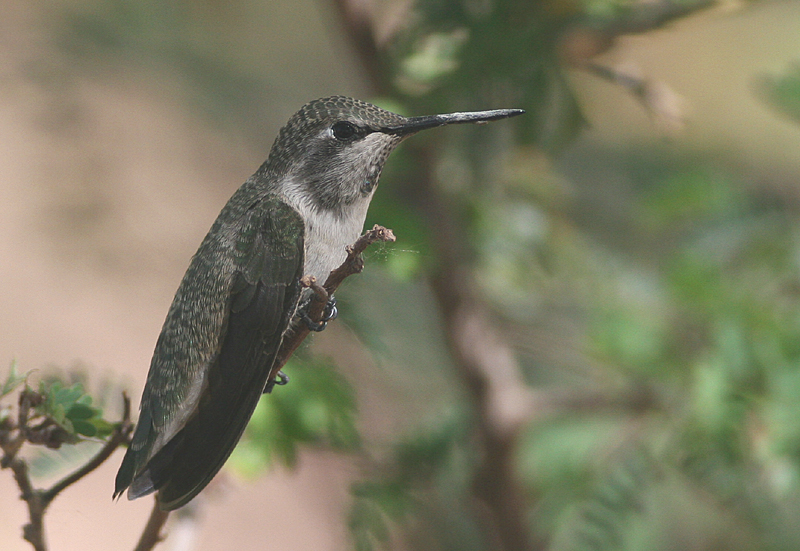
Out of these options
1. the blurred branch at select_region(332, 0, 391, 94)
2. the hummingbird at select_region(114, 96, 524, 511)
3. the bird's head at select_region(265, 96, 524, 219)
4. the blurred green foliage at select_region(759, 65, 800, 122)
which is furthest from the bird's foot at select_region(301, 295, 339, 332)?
the blurred green foliage at select_region(759, 65, 800, 122)

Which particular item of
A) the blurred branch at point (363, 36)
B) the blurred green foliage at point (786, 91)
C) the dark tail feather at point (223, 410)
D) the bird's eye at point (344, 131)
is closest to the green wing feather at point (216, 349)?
the dark tail feather at point (223, 410)

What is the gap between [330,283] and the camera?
0.62 m

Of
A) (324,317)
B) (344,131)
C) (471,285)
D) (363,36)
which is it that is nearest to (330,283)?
(324,317)

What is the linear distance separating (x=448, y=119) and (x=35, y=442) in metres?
0.47

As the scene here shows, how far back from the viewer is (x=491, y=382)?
7.31 feet

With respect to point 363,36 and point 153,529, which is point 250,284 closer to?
point 153,529

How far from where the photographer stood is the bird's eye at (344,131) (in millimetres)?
814

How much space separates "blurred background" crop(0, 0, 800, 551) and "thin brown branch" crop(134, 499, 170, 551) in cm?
25

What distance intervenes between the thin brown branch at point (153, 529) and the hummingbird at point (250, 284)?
0.04 m

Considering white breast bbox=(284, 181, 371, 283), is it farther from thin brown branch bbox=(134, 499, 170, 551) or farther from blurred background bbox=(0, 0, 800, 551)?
thin brown branch bbox=(134, 499, 170, 551)

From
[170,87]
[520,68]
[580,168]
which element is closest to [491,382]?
[520,68]

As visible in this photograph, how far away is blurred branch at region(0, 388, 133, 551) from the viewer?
2.30 ft

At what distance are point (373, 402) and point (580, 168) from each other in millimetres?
1588

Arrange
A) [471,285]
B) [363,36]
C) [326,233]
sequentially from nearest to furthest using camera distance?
[326,233]
[363,36]
[471,285]
